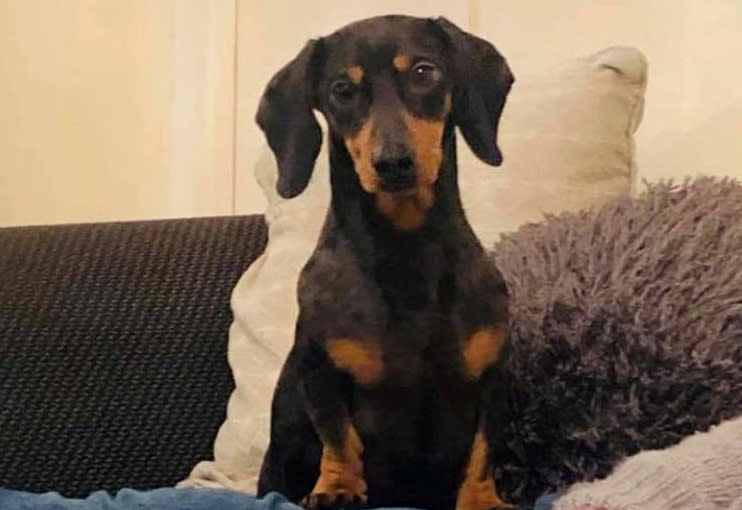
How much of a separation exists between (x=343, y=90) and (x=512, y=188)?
0.31 meters

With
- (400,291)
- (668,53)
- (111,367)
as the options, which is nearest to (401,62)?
(400,291)

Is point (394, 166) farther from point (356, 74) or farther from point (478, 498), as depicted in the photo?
point (478, 498)

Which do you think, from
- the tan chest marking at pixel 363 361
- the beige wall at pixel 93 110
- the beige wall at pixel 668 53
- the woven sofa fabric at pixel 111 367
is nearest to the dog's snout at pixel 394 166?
the tan chest marking at pixel 363 361

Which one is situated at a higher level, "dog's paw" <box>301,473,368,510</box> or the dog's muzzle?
the dog's muzzle

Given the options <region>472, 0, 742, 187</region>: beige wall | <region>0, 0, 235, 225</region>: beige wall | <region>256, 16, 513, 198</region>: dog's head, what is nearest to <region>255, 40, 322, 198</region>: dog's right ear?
<region>256, 16, 513, 198</region>: dog's head

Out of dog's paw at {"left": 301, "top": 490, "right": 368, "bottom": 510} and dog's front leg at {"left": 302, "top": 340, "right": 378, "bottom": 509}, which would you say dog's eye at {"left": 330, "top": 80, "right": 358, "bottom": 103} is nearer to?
dog's front leg at {"left": 302, "top": 340, "right": 378, "bottom": 509}

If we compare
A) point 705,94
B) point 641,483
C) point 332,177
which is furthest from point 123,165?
point 641,483

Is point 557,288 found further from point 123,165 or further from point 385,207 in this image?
point 123,165

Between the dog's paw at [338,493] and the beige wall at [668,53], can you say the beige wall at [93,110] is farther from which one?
the dog's paw at [338,493]

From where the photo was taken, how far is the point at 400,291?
0.92m

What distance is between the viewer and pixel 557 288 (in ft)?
3.31

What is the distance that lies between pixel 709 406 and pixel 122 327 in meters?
0.63

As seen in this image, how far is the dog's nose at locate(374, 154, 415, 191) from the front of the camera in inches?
34.9

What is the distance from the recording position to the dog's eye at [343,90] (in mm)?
915
